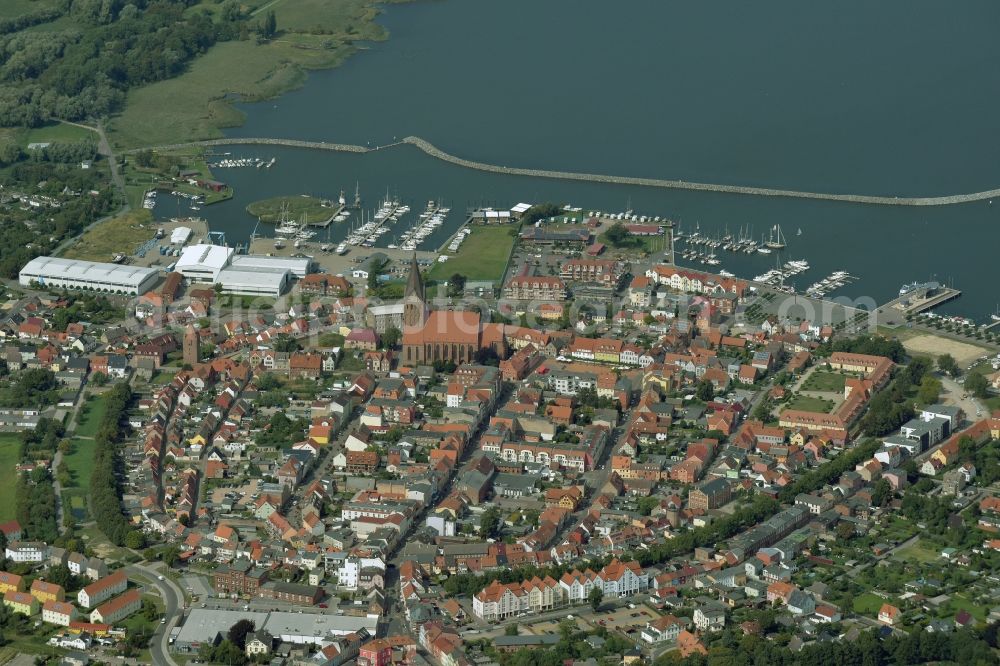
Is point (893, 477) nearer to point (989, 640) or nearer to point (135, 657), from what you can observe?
point (989, 640)

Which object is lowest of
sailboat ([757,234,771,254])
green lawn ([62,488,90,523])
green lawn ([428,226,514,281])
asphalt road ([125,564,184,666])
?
green lawn ([62,488,90,523])

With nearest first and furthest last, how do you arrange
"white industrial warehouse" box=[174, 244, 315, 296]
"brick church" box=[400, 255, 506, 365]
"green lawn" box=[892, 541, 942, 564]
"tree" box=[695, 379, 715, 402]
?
"green lawn" box=[892, 541, 942, 564], "tree" box=[695, 379, 715, 402], "brick church" box=[400, 255, 506, 365], "white industrial warehouse" box=[174, 244, 315, 296]

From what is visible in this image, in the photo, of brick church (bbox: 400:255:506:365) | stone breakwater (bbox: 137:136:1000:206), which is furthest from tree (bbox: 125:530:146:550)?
stone breakwater (bbox: 137:136:1000:206)

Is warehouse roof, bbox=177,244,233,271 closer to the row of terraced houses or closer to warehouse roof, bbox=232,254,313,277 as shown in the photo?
warehouse roof, bbox=232,254,313,277

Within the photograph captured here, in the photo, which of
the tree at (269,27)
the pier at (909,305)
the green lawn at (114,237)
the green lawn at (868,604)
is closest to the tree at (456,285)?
the green lawn at (114,237)

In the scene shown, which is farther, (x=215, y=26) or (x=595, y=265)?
(x=215, y=26)

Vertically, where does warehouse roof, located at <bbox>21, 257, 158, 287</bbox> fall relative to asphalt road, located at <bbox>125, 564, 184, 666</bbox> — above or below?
below

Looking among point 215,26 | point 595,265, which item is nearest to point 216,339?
point 595,265
